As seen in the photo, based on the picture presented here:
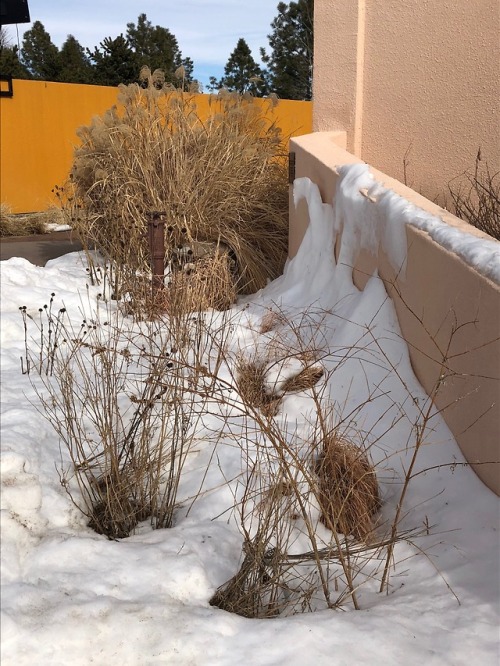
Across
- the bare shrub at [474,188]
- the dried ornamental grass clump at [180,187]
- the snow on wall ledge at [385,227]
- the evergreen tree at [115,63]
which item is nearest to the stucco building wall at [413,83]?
the bare shrub at [474,188]

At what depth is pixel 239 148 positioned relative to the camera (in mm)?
6551

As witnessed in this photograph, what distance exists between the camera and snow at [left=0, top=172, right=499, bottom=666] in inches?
76.0

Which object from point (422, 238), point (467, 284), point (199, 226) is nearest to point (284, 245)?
point (199, 226)

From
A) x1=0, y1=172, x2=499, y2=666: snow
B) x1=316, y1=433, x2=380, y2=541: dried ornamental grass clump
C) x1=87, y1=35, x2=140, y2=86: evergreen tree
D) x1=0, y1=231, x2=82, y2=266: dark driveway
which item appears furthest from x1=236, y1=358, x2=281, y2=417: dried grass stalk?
x1=87, y1=35, x2=140, y2=86: evergreen tree

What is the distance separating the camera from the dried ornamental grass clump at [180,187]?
6.03 m

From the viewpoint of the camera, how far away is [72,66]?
19797mm

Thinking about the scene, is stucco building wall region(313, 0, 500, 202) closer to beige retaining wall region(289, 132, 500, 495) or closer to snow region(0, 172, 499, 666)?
beige retaining wall region(289, 132, 500, 495)

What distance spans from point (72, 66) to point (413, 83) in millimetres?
16502

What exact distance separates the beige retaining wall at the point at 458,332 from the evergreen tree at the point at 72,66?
16334 mm

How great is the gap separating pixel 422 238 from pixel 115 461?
1.50 metres

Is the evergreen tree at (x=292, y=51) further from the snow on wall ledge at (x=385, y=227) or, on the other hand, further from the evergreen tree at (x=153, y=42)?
the snow on wall ledge at (x=385, y=227)

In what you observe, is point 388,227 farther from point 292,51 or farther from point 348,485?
point 292,51

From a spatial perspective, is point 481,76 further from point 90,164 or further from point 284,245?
point 90,164

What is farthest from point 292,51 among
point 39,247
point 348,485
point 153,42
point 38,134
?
point 348,485
